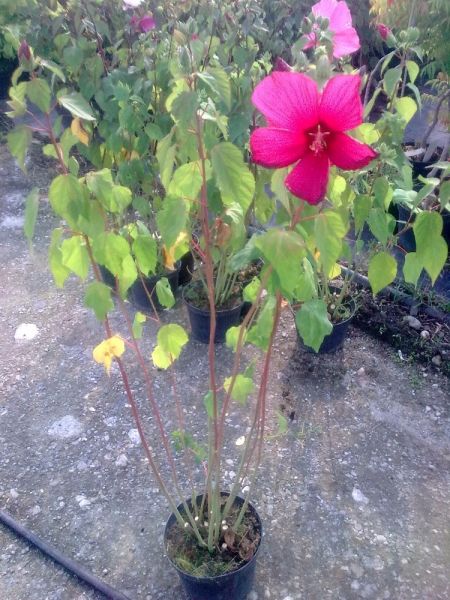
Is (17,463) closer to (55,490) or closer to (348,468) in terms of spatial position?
(55,490)

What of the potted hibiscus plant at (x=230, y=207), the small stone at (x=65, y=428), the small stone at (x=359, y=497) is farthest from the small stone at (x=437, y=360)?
the small stone at (x=65, y=428)

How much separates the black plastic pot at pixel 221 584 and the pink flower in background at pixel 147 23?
189 cm

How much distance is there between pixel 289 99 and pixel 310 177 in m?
0.11

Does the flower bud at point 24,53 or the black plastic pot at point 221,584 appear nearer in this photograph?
the flower bud at point 24,53

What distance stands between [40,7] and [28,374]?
5.30ft

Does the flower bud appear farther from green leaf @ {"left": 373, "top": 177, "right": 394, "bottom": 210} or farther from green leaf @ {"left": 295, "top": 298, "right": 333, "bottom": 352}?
green leaf @ {"left": 373, "top": 177, "right": 394, "bottom": 210}

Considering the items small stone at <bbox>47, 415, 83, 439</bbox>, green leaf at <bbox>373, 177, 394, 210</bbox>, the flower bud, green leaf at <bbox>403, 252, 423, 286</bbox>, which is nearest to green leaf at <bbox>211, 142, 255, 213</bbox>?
the flower bud

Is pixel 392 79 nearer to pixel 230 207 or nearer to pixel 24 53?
pixel 230 207

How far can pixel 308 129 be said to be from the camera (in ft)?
2.51

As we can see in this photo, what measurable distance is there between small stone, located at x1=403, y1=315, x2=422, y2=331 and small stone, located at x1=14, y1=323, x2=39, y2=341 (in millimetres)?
1654

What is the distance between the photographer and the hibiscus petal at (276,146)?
0.76 metres

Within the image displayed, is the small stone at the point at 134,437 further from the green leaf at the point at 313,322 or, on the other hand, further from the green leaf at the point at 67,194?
the green leaf at the point at 67,194

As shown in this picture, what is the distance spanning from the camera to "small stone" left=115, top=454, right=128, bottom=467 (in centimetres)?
197

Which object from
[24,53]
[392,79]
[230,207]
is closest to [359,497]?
[230,207]
